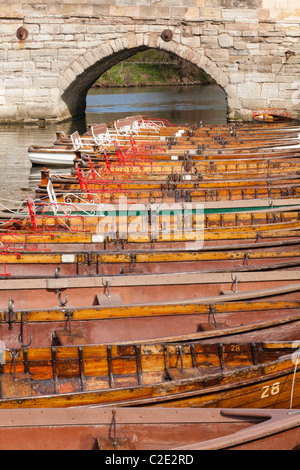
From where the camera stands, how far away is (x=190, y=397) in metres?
5.80

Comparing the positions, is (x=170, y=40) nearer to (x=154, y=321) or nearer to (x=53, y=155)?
(x=53, y=155)

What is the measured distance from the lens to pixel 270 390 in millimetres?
6012

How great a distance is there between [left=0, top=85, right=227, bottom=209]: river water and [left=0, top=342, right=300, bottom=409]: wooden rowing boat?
24.1 ft

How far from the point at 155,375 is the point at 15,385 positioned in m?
1.22

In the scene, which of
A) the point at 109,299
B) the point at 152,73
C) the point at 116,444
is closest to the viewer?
the point at 116,444

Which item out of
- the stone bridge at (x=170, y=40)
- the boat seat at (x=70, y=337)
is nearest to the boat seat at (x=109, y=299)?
the boat seat at (x=70, y=337)

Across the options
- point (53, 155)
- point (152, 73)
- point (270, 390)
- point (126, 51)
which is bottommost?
point (270, 390)

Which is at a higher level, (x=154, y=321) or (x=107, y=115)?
(x=107, y=115)

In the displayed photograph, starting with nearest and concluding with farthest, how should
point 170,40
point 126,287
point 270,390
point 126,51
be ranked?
point 270,390 < point 126,287 < point 170,40 < point 126,51

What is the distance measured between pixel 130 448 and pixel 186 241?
4.72 m

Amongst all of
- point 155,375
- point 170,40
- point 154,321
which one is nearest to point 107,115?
point 170,40

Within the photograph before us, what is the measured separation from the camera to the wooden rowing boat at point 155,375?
5754 millimetres

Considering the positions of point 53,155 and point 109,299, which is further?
point 53,155

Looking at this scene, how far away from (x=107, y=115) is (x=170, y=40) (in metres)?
5.64
